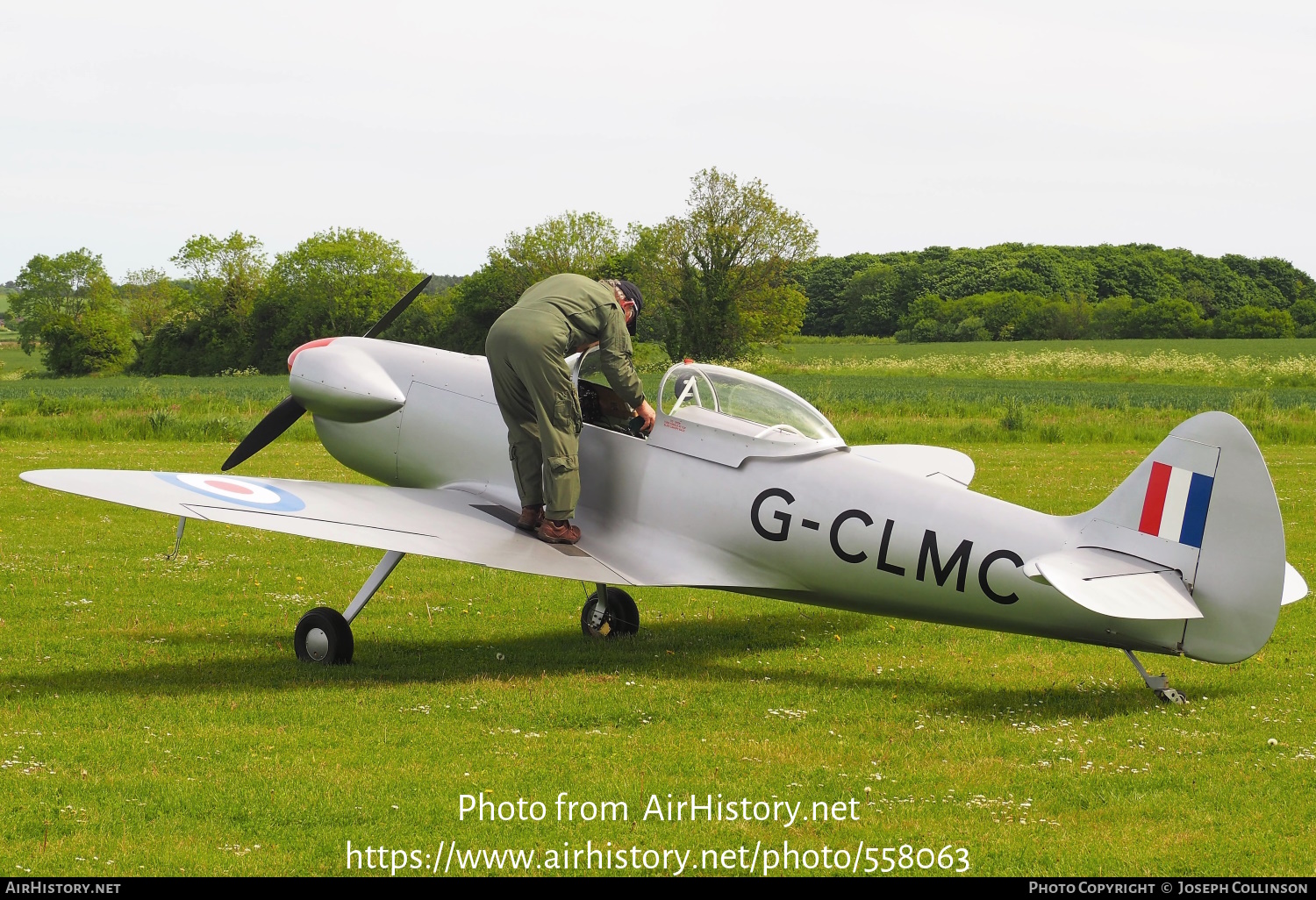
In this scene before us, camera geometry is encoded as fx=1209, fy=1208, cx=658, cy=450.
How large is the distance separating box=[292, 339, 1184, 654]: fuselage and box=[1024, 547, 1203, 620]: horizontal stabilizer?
0.61 ft

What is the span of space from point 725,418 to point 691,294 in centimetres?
6020

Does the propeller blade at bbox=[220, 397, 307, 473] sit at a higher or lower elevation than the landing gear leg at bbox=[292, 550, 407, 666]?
higher

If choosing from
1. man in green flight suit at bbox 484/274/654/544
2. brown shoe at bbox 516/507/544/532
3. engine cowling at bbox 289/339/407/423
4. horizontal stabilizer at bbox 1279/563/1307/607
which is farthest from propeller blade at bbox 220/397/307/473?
horizontal stabilizer at bbox 1279/563/1307/607

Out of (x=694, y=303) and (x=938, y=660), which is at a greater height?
(x=694, y=303)

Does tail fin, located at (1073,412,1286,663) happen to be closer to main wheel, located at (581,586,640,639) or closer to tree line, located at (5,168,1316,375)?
main wheel, located at (581,586,640,639)

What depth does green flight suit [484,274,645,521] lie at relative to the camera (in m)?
7.46

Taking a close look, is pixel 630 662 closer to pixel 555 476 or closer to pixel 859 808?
pixel 555 476

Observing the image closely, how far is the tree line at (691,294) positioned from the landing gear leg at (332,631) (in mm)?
57327

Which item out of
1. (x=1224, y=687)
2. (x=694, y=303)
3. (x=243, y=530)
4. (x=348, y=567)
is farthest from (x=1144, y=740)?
(x=694, y=303)

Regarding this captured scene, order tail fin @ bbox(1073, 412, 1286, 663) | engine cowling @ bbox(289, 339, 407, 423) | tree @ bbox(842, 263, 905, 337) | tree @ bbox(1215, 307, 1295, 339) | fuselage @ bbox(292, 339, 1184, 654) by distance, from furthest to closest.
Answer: tree @ bbox(842, 263, 905, 337) < tree @ bbox(1215, 307, 1295, 339) < engine cowling @ bbox(289, 339, 407, 423) < fuselage @ bbox(292, 339, 1184, 654) < tail fin @ bbox(1073, 412, 1286, 663)

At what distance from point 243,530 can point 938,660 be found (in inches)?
357

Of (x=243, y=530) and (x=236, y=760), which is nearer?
(x=236, y=760)

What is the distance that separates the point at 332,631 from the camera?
7898 millimetres

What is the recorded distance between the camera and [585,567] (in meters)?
7.61
